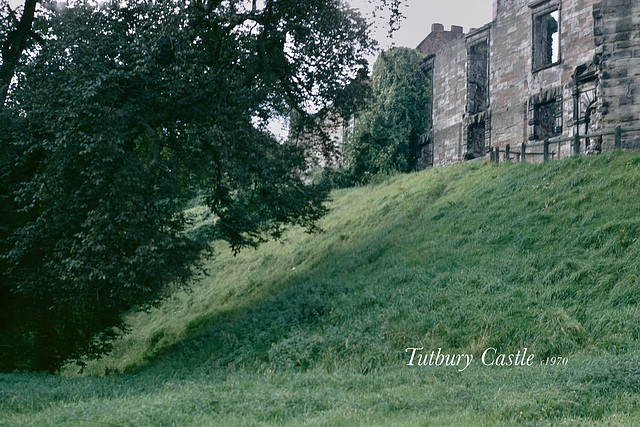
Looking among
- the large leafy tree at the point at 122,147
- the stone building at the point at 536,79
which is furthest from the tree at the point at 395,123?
the large leafy tree at the point at 122,147

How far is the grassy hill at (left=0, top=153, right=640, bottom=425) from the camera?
6922mm

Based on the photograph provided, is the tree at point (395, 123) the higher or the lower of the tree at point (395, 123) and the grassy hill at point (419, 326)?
the higher

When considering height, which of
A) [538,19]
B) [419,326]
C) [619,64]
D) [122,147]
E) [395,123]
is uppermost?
[538,19]

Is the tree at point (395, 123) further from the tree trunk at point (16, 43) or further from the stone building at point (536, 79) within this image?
the tree trunk at point (16, 43)

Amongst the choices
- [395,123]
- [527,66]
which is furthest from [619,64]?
[395,123]

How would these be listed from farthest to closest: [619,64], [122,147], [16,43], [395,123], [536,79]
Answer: [395,123] < [536,79] < [619,64] < [16,43] < [122,147]

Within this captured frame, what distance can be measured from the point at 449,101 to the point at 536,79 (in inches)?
257

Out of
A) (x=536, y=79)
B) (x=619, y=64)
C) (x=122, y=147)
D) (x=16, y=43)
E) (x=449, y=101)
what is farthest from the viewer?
(x=449, y=101)

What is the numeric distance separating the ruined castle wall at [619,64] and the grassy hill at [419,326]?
5.75ft

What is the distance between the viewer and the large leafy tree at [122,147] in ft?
42.2

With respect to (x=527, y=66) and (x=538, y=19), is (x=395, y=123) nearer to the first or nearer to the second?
(x=527, y=66)

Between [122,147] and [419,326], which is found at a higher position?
[122,147]

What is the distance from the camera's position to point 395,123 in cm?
3447

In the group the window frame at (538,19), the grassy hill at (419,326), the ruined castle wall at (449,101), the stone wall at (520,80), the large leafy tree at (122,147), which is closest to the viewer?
the grassy hill at (419,326)
